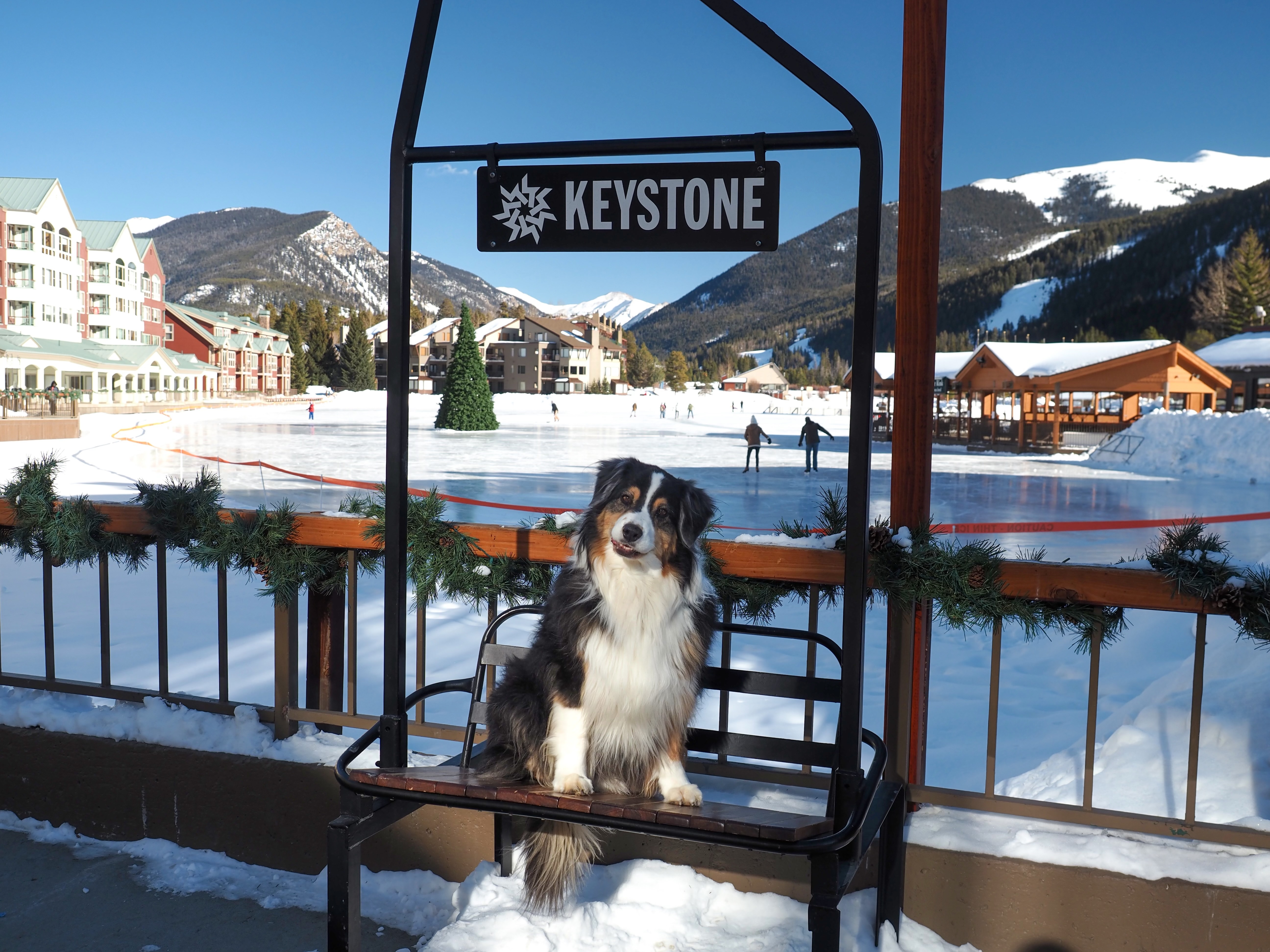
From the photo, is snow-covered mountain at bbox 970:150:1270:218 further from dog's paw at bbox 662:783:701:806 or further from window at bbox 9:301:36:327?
dog's paw at bbox 662:783:701:806

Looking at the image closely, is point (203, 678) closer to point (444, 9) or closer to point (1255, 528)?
point (444, 9)

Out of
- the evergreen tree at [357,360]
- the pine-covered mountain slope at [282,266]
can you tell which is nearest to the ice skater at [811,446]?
the pine-covered mountain slope at [282,266]

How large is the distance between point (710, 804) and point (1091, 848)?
0.95 m

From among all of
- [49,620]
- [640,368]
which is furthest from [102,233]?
[640,368]

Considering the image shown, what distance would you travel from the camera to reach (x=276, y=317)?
61.8 m

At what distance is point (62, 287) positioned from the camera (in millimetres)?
16297

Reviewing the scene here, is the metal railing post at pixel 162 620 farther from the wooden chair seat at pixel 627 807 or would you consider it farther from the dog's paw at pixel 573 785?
the dog's paw at pixel 573 785

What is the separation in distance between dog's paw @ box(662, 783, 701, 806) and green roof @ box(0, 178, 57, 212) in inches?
710

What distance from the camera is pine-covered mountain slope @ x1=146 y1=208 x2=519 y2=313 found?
41000mm

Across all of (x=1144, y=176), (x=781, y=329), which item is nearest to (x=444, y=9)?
(x=1144, y=176)

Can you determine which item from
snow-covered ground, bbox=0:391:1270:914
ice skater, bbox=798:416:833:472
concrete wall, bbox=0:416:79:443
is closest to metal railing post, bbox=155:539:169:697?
snow-covered ground, bbox=0:391:1270:914

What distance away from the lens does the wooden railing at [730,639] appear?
1.99m

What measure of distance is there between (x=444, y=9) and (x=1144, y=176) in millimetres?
54961

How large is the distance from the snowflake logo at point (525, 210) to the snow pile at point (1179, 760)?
2120 millimetres
